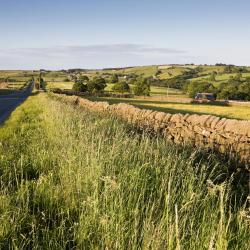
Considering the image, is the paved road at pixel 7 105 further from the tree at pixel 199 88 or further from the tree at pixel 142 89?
the tree at pixel 199 88

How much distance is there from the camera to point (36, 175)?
844 centimetres

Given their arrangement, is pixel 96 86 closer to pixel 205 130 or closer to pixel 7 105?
pixel 7 105

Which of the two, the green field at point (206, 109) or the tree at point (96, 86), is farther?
the tree at point (96, 86)

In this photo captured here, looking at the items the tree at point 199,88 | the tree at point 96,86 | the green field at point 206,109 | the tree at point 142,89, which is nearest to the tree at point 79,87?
the tree at point 96,86

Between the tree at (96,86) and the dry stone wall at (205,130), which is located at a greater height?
the dry stone wall at (205,130)

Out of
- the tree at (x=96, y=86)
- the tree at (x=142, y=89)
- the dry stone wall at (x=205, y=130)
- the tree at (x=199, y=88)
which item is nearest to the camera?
the dry stone wall at (x=205, y=130)

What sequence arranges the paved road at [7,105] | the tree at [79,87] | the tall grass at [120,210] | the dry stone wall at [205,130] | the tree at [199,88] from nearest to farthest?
the tall grass at [120,210] < the dry stone wall at [205,130] < the paved road at [7,105] < the tree at [79,87] < the tree at [199,88]

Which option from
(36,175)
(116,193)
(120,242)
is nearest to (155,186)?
(116,193)

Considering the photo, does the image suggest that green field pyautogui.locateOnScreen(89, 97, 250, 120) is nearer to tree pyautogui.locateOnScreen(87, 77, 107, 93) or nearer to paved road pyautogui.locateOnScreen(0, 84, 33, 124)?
paved road pyautogui.locateOnScreen(0, 84, 33, 124)

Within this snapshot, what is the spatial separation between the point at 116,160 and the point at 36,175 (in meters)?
2.08

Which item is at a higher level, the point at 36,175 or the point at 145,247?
the point at 145,247

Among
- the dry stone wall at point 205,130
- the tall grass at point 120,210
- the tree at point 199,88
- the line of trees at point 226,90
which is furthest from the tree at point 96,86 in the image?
the tall grass at point 120,210

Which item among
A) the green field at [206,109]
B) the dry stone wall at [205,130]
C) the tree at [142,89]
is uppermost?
the dry stone wall at [205,130]

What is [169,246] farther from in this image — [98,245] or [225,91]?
[225,91]
